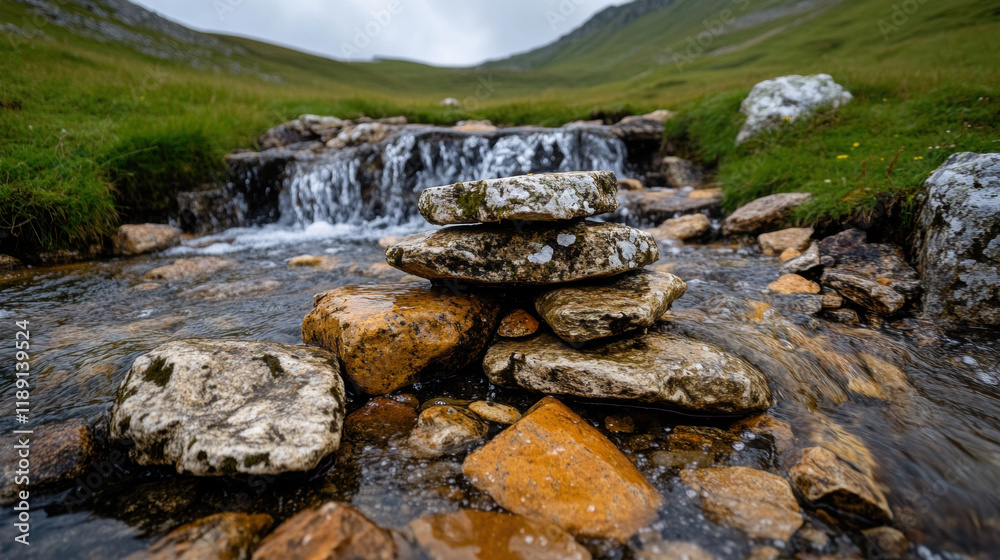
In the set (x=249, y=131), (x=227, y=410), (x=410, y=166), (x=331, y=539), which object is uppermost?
(x=249, y=131)

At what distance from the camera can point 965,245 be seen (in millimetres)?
4621

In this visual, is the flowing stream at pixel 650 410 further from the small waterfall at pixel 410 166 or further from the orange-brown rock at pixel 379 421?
the small waterfall at pixel 410 166

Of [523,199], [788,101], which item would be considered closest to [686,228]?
[523,199]

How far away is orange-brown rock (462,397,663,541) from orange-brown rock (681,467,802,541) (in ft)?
1.10

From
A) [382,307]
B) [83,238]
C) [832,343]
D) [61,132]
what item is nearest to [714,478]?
[832,343]

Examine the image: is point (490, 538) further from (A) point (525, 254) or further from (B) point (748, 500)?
(A) point (525, 254)

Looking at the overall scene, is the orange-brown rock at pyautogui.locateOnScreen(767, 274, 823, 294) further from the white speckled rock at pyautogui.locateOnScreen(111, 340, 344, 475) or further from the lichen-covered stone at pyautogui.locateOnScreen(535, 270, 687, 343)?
the white speckled rock at pyautogui.locateOnScreen(111, 340, 344, 475)

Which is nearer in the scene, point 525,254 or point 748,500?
point 748,500

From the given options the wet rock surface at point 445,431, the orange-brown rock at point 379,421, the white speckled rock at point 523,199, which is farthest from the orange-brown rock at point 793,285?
the orange-brown rock at point 379,421

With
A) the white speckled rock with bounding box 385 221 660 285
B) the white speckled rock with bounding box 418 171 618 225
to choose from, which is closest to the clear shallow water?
the white speckled rock with bounding box 385 221 660 285

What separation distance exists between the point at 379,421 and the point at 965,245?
659cm

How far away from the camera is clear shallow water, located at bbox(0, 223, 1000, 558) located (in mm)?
2459

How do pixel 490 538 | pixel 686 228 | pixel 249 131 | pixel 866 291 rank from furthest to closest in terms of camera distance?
pixel 249 131, pixel 686 228, pixel 866 291, pixel 490 538

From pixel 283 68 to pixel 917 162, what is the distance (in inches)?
2732
